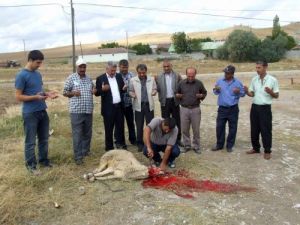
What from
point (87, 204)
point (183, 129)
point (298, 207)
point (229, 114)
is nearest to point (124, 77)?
point (183, 129)

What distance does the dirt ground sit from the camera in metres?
5.41

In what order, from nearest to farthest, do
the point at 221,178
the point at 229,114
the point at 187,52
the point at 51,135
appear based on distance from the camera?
the point at 221,178 < the point at 229,114 < the point at 51,135 < the point at 187,52

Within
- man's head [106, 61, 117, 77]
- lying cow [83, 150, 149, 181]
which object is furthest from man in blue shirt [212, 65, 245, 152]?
lying cow [83, 150, 149, 181]

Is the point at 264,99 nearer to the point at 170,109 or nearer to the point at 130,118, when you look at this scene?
the point at 170,109

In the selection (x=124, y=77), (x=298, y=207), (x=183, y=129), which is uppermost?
(x=124, y=77)

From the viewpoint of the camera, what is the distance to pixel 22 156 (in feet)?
25.6

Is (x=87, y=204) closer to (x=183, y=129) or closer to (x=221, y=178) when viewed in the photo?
(x=221, y=178)

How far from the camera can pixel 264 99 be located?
7.88m

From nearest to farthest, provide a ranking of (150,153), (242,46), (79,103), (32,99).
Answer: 1. (32,99)
2. (150,153)
3. (79,103)
4. (242,46)

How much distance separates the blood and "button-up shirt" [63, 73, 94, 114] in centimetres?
153

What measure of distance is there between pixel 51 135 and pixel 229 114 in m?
4.01

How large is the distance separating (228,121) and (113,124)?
2.17 meters

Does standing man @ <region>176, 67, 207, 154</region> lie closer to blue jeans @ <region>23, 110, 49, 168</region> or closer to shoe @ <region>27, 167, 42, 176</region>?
blue jeans @ <region>23, 110, 49, 168</region>

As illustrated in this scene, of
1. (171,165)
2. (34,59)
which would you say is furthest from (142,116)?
(34,59)
